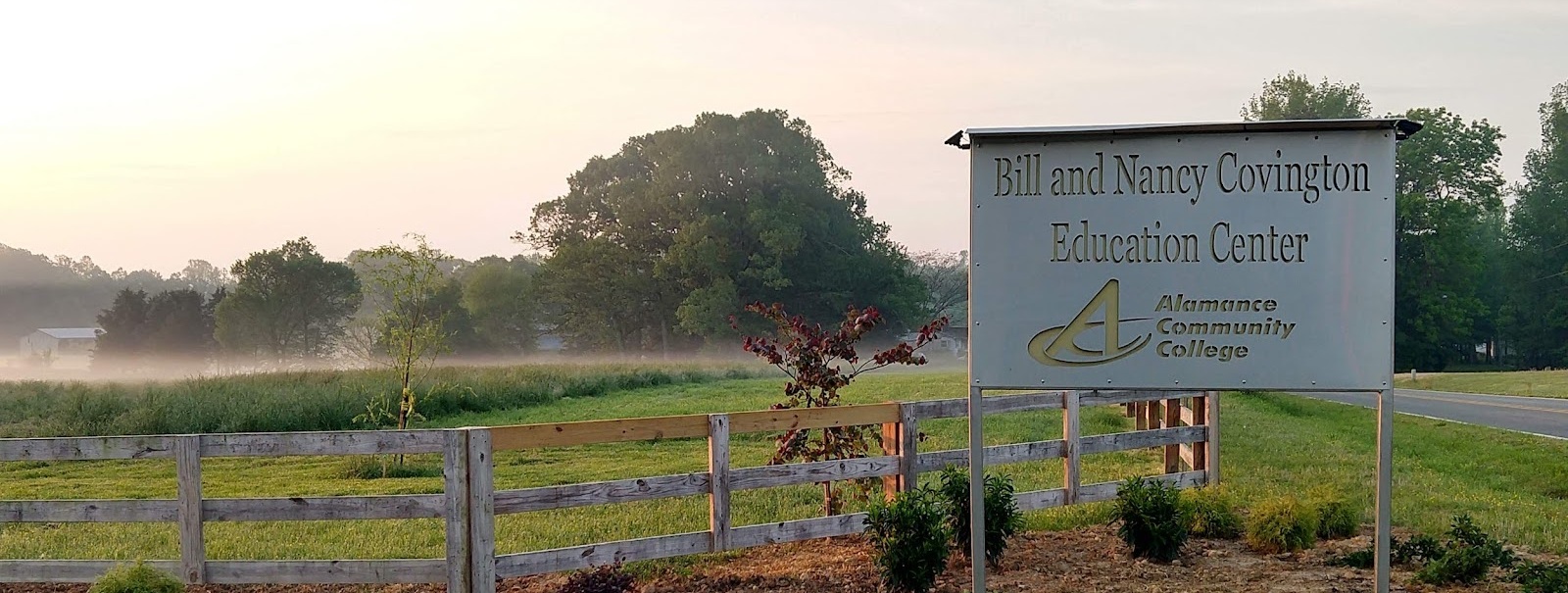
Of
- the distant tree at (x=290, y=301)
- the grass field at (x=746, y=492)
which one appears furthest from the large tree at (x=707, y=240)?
the grass field at (x=746, y=492)

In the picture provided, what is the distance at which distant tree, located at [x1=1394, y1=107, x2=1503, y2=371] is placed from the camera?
190ft

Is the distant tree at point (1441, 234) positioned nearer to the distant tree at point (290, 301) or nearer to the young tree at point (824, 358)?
the distant tree at point (290, 301)

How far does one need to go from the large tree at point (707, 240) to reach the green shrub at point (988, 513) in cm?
4897

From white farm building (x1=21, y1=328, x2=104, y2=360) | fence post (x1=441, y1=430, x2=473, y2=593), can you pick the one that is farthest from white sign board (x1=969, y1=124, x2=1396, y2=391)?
white farm building (x1=21, y1=328, x2=104, y2=360)

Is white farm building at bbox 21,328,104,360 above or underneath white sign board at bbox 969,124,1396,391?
underneath

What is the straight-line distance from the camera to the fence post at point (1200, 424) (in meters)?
11.1

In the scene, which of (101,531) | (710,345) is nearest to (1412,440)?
(101,531)

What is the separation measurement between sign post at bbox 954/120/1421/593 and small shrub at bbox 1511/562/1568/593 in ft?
2.99

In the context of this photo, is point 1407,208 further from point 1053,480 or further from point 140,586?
point 140,586

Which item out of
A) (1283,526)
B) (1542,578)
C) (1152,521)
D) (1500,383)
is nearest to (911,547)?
(1152,521)

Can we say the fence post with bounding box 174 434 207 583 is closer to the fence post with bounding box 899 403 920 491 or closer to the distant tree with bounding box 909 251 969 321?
the fence post with bounding box 899 403 920 491

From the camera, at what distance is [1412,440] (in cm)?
1692

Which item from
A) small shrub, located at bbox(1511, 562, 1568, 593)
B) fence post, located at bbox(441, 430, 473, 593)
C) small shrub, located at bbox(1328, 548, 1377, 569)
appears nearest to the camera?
small shrub, located at bbox(1511, 562, 1568, 593)

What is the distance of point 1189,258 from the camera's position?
654 centimetres
